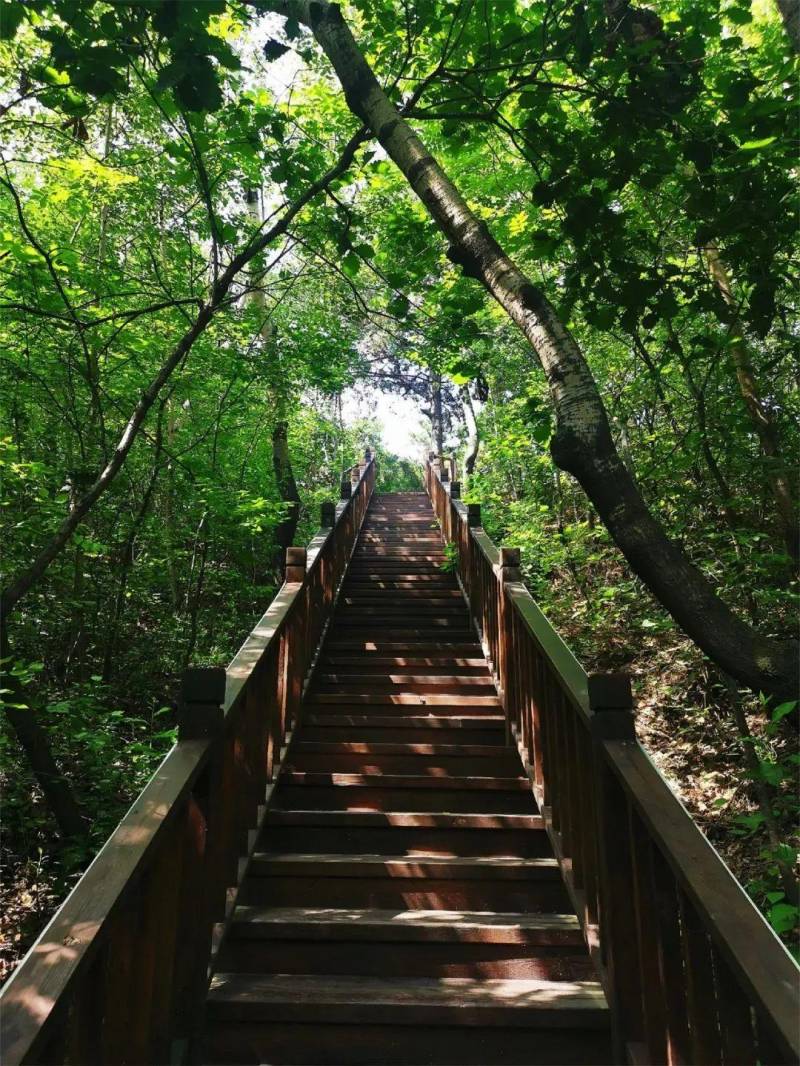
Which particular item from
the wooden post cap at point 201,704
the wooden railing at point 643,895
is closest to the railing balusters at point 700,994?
the wooden railing at point 643,895

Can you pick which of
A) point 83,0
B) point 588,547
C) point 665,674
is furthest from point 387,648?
point 83,0

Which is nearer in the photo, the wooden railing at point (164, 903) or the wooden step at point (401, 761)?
the wooden railing at point (164, 903)

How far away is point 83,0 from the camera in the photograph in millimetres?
2348

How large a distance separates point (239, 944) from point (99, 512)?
653cm

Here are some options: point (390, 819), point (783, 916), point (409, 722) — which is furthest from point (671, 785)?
point (390, 819)

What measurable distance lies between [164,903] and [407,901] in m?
1.23

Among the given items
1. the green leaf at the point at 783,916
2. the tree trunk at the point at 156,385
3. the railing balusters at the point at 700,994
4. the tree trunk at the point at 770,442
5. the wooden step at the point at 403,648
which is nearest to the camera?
the railing balusters at the point at 700,994

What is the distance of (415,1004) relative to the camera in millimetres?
2064

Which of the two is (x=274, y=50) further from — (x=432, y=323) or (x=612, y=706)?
(x=612, y=706)

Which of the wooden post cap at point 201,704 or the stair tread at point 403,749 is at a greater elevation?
the wooden post cap at point 201,704

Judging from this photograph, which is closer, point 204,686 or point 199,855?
point 199,855

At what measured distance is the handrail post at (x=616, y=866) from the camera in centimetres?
186

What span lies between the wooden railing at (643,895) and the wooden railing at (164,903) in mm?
1205

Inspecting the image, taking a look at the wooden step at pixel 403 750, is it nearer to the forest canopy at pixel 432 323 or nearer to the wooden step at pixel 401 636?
the forest canopy at pixel 432 323
